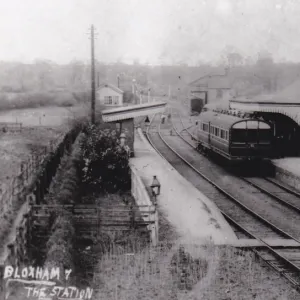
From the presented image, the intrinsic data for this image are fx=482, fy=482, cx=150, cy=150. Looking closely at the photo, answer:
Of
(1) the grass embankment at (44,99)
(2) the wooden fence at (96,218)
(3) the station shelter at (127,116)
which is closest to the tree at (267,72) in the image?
(1) the grass embankment at (44,99)

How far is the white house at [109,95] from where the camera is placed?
1981 inches

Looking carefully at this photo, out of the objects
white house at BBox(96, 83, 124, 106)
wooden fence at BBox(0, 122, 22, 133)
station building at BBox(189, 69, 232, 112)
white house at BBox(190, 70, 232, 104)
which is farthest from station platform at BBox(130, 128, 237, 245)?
white house at BBox(190, 70, 232, 104)

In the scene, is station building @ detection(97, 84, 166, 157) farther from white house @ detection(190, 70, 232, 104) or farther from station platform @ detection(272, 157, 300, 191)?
white house @ detection(190, 70, 232, 104)

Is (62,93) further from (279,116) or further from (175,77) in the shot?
(175,77)

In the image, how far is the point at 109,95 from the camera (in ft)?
167

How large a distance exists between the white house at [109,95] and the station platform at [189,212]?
86.5ft

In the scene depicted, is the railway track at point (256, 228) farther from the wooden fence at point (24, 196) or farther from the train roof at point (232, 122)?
the wooden fence at point (24, 196)

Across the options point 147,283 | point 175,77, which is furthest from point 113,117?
point 175,77

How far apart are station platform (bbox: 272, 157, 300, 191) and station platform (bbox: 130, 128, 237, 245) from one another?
5.19 metres

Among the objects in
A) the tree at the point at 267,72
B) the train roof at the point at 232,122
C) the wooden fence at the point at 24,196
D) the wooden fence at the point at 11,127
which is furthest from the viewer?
the tree at the point at 267,72

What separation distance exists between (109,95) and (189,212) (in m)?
35.7

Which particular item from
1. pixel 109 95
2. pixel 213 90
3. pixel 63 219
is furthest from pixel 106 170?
pixel 213 90

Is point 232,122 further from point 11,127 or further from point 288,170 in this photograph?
point 11,127

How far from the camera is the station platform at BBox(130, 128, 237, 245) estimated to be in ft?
45.6
